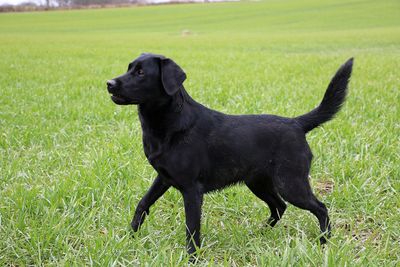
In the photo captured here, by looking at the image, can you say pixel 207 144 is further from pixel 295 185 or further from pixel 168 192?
pixel 168 192

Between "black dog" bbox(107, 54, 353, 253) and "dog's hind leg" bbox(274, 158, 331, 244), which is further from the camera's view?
"dog's hind leg" bbox(274, 158, 331, 244)

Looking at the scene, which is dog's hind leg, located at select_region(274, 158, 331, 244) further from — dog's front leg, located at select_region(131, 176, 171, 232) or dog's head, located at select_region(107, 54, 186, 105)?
dog's head, located at select_region(107, 54, 186, 105)

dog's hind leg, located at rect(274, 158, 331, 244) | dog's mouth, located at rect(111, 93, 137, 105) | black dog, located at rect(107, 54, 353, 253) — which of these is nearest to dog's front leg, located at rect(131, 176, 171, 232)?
black dog, located at rect(107, 54, 353, 253)

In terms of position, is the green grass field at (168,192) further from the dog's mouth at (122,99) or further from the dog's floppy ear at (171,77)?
the dog's floppy ear at (171,77)

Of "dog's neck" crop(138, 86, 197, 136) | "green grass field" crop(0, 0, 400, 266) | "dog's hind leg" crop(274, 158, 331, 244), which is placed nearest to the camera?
"green grass field" crop(0, 0, 400, 266)

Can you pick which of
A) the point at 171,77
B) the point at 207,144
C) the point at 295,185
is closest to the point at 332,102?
the point at 295,185

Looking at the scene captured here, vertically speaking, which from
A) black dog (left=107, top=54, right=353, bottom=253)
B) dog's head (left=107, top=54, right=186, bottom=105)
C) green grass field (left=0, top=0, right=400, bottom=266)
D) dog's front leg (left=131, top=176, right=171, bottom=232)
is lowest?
green grass field (left=0, top=0, right=400, bottom=266)

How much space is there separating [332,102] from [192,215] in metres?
1.43

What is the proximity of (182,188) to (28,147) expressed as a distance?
309 cm

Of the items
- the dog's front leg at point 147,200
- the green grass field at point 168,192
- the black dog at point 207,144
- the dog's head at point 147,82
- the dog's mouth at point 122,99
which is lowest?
the green grass field at point 168,192

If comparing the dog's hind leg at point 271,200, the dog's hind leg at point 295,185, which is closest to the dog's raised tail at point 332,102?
the dog's hind leg at point 295,185

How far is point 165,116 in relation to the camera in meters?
2.82

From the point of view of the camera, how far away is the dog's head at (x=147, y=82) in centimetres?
275

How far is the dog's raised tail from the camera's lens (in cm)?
326
